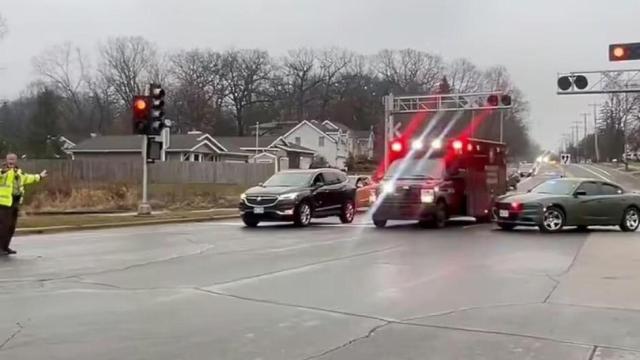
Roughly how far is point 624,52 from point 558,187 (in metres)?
3.86

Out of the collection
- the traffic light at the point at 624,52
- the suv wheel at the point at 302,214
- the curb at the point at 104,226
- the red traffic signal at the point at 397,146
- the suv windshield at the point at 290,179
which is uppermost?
the traffic light at the point at 624,52

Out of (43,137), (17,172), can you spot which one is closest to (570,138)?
(43,137)

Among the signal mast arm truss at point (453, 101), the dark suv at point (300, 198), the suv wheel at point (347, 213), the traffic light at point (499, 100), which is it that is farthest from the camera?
the signal mast arm truss at point (453, 101)

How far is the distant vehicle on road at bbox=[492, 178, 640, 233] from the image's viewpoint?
18969 mm

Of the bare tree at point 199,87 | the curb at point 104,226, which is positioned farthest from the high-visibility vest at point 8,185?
the bare tree at point 199,87

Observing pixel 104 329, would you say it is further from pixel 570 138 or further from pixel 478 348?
pixel 570 138

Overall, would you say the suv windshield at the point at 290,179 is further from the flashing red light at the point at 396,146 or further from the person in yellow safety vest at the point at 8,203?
the person in yellow safety vest at the point at 8,203

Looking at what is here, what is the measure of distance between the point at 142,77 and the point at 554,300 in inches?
4297

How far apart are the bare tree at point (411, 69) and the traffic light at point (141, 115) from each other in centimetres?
10345

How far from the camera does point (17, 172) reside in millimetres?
14344

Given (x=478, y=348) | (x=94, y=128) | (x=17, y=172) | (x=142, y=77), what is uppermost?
(x=142, y=77)

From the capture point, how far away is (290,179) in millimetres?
22250

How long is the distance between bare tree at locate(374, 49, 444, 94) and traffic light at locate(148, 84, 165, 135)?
338 feet

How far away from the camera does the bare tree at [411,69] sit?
417 feet
